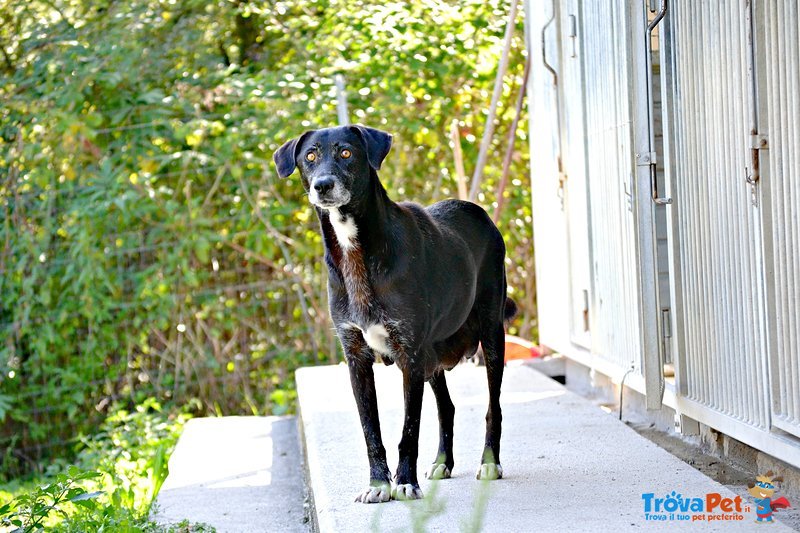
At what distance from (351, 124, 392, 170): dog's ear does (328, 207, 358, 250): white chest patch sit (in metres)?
0.20

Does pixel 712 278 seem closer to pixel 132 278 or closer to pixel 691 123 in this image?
pixel 691 123

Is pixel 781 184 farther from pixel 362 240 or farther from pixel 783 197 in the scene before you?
pixel 362 240

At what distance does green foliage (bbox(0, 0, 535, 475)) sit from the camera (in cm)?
780

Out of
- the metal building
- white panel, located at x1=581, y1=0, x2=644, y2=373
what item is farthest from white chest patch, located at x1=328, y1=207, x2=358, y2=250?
white panel, located at x1=581, y1=0, x2=644, y2=373

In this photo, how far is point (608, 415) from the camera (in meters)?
5.07

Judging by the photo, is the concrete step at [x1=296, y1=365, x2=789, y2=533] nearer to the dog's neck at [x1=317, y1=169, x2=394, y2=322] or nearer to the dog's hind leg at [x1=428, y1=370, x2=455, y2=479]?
the dog's hind leg at [x1=428, y1=370, x2=455, y2=479]

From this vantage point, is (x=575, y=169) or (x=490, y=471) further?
(x=575, y=169)

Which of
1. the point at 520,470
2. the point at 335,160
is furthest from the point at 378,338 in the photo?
the point at 520,470

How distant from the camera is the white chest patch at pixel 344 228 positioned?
368 cm

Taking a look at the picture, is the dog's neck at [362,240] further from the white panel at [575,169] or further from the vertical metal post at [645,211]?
the white panel at [575,169]

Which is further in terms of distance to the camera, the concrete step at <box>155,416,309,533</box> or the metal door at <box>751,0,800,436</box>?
the concrete step at <box>155,416,309,533</box>

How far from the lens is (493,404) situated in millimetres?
4043

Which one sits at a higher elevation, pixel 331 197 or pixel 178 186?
pixel 331 197

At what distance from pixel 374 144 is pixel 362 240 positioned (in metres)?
0.33
